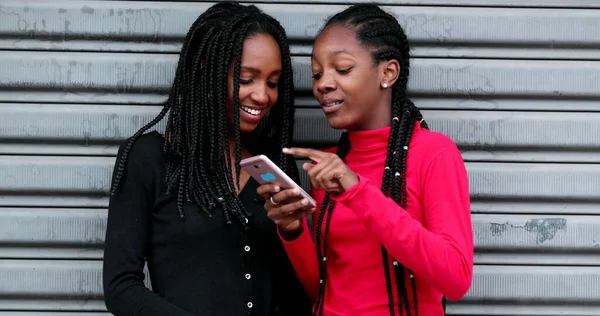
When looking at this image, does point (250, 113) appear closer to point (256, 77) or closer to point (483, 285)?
point (256, 77)

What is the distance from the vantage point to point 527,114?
319 cm

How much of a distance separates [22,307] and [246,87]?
56.6 inches

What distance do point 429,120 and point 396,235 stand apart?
111 centimetres

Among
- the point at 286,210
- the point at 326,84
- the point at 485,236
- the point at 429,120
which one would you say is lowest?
the point at 485,236

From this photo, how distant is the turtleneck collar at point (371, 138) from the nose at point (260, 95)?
0.34m

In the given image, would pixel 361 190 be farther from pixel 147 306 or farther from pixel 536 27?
pixel 536 27

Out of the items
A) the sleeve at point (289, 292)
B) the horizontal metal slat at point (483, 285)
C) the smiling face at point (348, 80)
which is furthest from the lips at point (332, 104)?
the horizontal metal slat at point (483, 285)

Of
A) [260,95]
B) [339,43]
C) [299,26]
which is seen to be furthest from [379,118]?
[299,26]

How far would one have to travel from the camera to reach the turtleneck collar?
2578mm

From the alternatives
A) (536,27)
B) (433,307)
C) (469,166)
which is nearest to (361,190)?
(433,307)

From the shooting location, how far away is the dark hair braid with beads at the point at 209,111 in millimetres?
2623

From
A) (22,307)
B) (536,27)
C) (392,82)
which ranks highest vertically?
(536,27)

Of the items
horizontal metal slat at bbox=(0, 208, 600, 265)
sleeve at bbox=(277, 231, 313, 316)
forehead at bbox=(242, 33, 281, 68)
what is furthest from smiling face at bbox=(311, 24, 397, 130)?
horizontal metal slat at bbox=(0, 208, 600, 265)

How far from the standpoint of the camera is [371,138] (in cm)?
260
